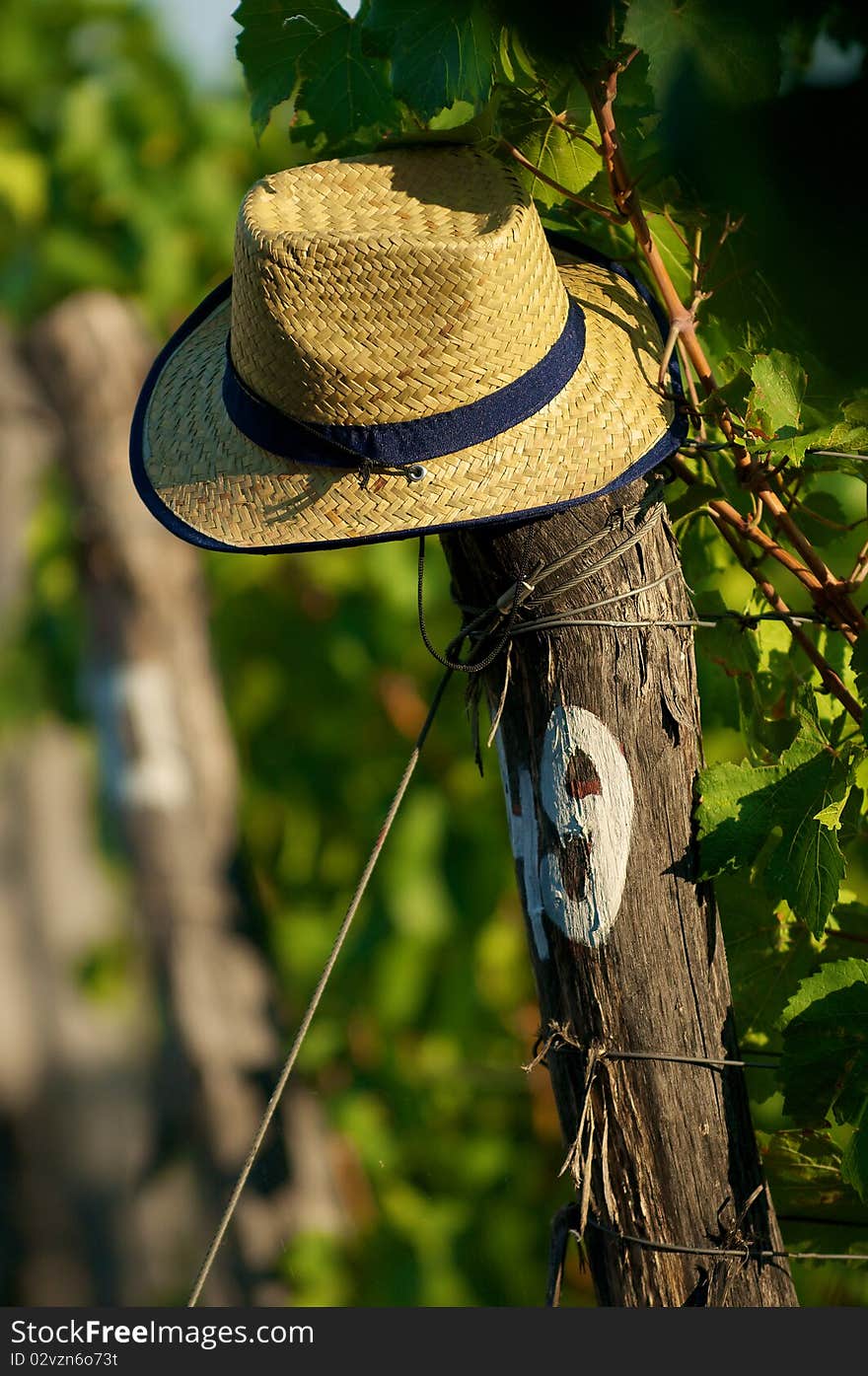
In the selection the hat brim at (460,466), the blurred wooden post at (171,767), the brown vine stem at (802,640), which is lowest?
the blurred wooden post at (171,767)

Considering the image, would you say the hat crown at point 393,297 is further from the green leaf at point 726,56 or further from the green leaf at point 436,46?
the green leaf at point 726,56

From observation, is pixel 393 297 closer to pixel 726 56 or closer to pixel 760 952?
pixel 726 56

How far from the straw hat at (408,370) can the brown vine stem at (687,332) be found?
0.19ft

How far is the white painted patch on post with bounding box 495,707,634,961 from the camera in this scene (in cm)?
121

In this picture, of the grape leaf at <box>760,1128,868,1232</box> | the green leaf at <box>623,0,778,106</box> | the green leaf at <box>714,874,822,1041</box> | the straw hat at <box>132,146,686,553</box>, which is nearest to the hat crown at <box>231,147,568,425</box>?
the straw hat at <box>132,146,686,553</box>

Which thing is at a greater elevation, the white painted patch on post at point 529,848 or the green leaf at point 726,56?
the green leaf at point 726,56

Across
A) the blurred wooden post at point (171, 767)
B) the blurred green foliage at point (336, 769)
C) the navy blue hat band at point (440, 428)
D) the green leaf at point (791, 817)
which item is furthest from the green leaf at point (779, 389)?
the blurred wooden post at point (171, 767)

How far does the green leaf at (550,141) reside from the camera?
1.28 metres

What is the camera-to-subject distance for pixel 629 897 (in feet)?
4.02

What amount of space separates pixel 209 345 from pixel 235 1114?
2.83 metres

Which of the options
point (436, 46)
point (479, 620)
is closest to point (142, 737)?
point (479, 620)

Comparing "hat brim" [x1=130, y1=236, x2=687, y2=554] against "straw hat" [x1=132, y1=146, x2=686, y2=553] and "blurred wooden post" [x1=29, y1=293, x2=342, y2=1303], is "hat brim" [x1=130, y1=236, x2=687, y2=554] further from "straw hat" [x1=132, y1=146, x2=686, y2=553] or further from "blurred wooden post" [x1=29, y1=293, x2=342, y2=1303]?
"blurred wooden post" [x1=29, y1=293, x2=342, y2=1303]

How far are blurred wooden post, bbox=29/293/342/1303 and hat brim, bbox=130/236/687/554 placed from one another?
2.34 meters

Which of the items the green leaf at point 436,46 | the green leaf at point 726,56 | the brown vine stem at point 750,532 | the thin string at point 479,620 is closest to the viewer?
the green leaf at point 726,56
